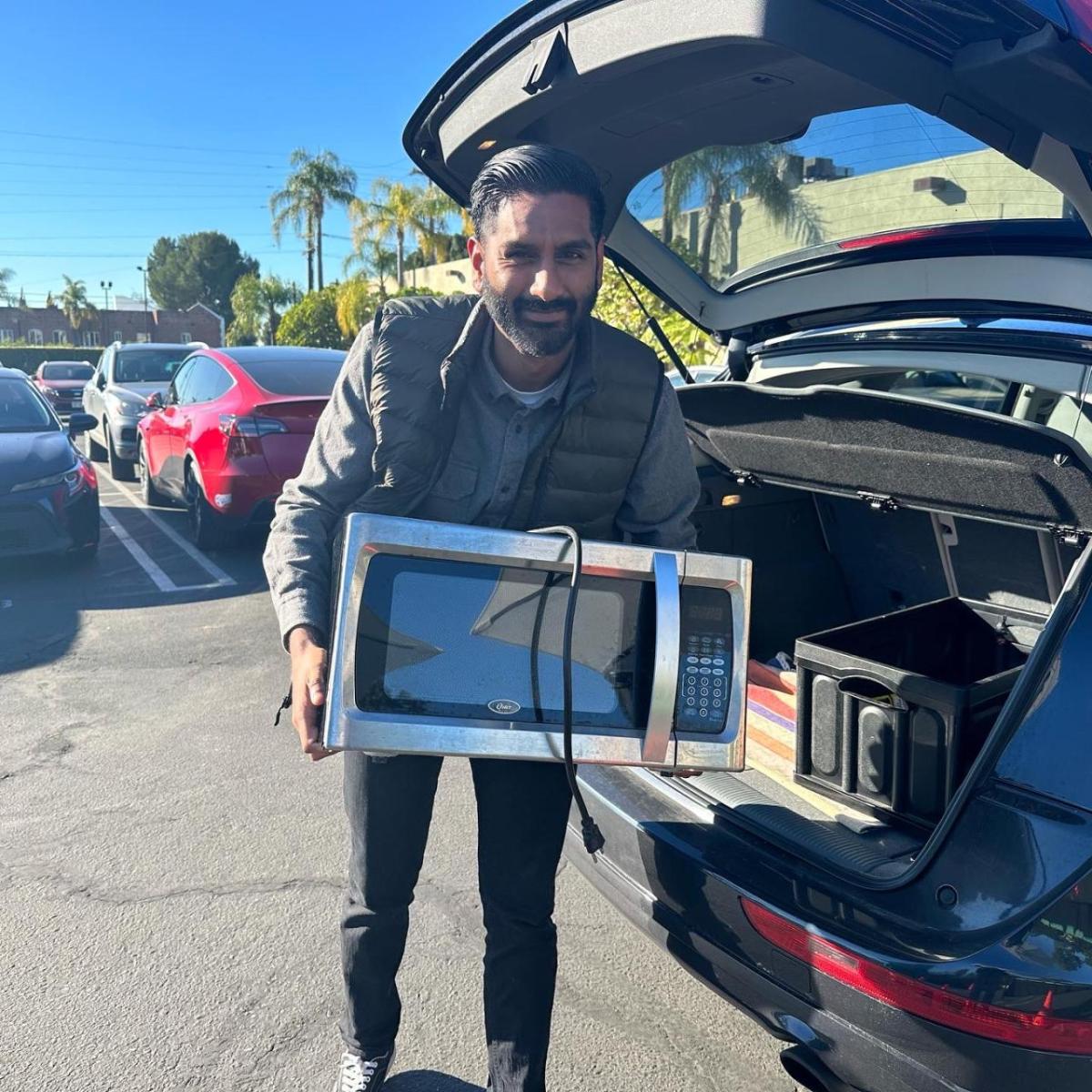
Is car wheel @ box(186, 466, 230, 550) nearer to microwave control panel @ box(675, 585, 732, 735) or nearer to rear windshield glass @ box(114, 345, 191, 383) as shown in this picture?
rear windshield glass @ box(114, 345, 191, 383)

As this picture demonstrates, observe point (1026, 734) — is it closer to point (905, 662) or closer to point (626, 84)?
point (905, 662)

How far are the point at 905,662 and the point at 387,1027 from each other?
173cm

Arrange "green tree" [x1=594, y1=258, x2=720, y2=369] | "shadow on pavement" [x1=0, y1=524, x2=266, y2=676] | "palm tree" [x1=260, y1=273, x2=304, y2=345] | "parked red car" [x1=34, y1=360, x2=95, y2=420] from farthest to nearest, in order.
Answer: "palm tree" [x1=260, y1=273, x2=304, y2=345] → "parked red car" [x1=34, y1=360, x2=95, y2=420] → "green tree" [x1=594, y1=258, x2=720, y2=369] → "shadow on pavement" [x1=0, y1=524, x2=266, y2=676]

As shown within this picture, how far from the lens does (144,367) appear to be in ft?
40.1

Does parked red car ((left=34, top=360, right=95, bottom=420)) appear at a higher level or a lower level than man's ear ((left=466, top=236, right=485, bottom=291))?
lower

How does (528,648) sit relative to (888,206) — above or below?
below

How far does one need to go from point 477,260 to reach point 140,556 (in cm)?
630

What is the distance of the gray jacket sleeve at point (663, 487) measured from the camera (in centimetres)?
196

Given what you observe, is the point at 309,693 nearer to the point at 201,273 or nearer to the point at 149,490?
the point at 149,490

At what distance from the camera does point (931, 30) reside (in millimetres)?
1597

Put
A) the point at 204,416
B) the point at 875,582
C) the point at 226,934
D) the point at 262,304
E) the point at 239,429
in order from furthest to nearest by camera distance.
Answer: the point at 262,304 < the point at 204,416 < the point at 239,429 < the point at 875,582 < the point at 226,934

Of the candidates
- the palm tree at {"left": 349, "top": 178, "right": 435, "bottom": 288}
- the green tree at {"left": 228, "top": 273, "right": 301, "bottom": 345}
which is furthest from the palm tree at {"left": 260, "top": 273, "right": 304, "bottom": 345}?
the palm tree at {"left": 349, "top": 178, "right": 435, "bottom": 288}

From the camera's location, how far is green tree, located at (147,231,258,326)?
85.2 m

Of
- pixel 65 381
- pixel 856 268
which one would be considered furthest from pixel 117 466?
pixel 65 381
